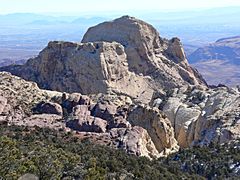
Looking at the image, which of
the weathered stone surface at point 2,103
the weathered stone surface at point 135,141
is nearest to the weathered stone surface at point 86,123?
the weathered stone surface at point 135,141

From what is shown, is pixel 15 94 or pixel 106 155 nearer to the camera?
pixel 106 155

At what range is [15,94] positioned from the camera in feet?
207

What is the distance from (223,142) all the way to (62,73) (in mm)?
37118

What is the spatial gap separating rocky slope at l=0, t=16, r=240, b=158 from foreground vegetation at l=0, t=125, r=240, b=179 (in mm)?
5097

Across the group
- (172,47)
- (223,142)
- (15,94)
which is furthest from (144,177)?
(172,47)

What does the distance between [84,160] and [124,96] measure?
34.6 metres

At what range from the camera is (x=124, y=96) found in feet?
240

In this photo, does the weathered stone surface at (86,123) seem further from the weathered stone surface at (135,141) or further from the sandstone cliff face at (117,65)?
the sandstone cliff face at (117,65)

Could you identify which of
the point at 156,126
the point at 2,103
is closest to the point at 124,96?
the point at 156,126

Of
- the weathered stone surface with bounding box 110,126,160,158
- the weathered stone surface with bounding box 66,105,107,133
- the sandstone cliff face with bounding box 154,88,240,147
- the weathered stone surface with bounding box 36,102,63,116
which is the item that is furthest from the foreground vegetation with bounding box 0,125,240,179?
the weathered stone surface with bounding box 36,102,63,116

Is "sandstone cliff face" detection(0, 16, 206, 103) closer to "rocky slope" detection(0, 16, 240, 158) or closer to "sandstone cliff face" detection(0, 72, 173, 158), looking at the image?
"rocky slope" detection(0, 16, 240, 158)

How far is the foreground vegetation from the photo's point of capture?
34469mm

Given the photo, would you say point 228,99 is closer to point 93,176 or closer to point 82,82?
point 82,82

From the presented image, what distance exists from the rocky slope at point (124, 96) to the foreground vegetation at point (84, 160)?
5.10m
